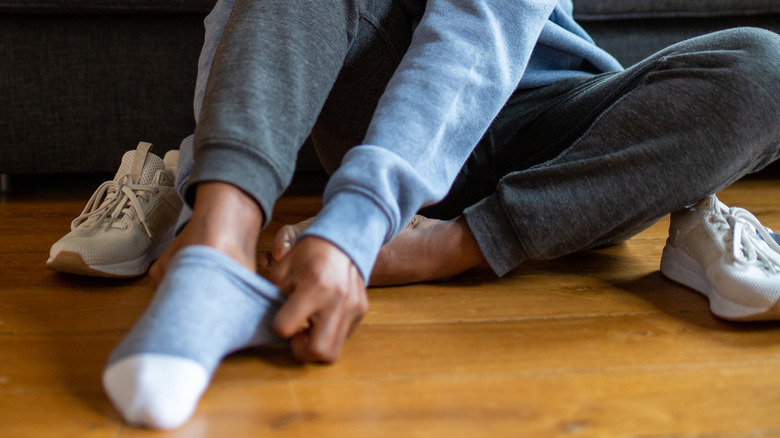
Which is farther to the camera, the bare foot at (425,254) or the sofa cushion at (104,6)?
the sofa cushion at (104,6)

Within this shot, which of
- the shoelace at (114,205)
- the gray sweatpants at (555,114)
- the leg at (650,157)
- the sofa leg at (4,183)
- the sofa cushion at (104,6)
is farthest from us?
the sofa leg at (4,183)

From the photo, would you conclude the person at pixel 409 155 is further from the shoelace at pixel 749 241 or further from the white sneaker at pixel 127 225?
the white sneaker at pixel 127 225

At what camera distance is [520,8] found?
2.23 feet

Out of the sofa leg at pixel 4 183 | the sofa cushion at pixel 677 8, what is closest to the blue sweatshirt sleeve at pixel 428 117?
the sofa cushion at pixel 677 8

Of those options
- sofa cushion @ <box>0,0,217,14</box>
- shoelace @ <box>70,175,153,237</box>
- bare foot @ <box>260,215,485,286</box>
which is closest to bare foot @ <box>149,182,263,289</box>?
bare foot @ <box>260,215,485,286</box>

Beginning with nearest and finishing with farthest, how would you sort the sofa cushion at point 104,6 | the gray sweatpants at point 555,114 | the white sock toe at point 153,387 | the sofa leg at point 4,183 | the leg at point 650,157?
the white sock toe at point 153,387
the gray sweatpants at point 555,114
the leg at point 650,157
the sofa cushion at point 104,6
the sofa leg at point 4,183

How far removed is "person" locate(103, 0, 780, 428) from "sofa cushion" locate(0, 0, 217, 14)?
497 mm

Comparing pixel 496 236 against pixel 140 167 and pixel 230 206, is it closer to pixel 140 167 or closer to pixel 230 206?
pixel 230 206

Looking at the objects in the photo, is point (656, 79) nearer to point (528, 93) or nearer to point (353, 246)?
point (528, 93)

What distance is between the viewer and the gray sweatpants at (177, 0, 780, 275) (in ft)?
1.82

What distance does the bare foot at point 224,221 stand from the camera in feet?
1.62

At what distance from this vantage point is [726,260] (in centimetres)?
70

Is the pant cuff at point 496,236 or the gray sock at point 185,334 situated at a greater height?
the gray sock at point 185,334

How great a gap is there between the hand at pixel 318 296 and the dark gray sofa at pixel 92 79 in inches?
33.5
